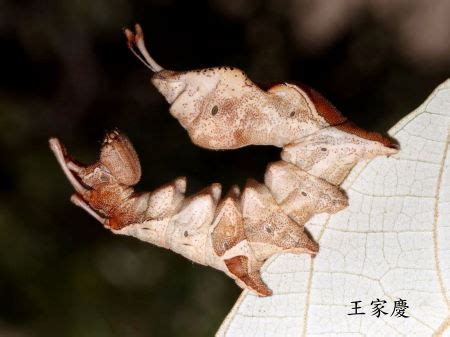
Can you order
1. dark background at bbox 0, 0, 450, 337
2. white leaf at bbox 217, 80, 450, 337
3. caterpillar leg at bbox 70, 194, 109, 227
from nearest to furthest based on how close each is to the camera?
white leaf at bbox 217, 80, 450, 337
caterpillar leg at bbox 70, 194, 109, 227
dark background at bbox 0, 0, 450, 337

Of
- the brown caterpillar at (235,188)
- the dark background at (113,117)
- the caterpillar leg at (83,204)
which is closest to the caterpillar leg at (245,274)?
the brown caterpillar at (235,188)

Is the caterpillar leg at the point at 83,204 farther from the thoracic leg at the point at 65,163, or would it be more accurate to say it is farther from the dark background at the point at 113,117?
the dark background at the point at 113,117

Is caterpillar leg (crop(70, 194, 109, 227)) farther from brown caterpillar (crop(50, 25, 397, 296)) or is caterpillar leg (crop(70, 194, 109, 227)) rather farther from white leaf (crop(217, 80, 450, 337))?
white leaf (crop(217, 80, 450, 337))

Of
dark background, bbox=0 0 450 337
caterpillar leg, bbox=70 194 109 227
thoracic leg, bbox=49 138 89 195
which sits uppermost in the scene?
thoracic leg, bbox=49 138 89 195

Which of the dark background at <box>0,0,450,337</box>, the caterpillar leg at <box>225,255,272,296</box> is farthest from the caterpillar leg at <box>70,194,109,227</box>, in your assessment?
the dark background at <box>0,0,450,337</box>

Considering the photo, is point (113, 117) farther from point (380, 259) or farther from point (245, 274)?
point (380, 259)

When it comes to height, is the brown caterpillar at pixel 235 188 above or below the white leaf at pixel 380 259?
above

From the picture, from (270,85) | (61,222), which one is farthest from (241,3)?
(270,85)
